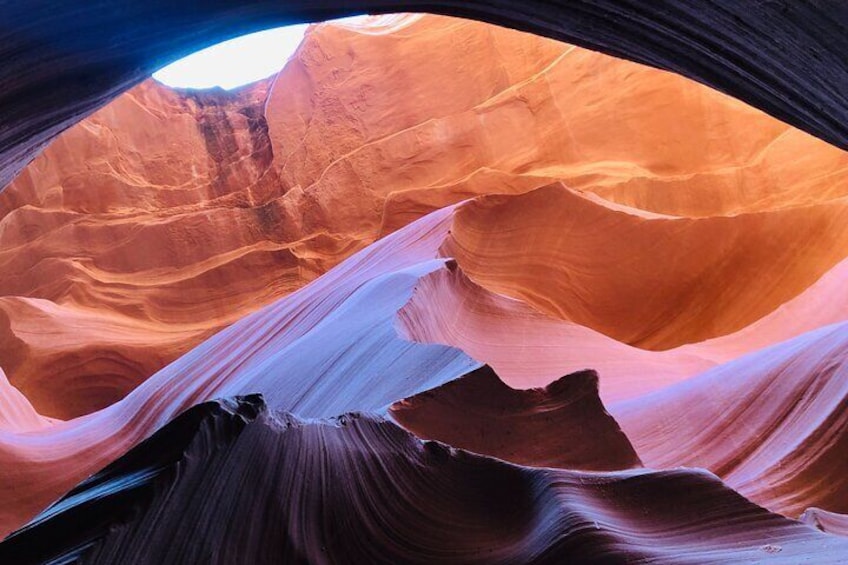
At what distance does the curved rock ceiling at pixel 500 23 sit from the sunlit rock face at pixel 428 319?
1.17 metres

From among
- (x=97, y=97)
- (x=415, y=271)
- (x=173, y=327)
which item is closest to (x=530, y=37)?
(x=173, y=327)

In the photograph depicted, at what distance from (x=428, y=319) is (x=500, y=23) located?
3.11m

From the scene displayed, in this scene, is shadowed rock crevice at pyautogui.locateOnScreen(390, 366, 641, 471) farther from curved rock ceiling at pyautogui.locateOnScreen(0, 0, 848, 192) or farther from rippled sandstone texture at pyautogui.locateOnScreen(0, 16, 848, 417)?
rippled sandstone texture at pyautogui.locateOnScreen(0, 16, 848, 417)

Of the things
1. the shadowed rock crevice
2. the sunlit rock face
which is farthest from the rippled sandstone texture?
the shadowed rock crevice

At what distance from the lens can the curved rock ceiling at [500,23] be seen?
2.11 metres

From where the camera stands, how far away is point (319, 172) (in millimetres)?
13227

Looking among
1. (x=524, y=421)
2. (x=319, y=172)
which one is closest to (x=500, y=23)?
(x=524, y=421)

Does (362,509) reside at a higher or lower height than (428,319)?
lower

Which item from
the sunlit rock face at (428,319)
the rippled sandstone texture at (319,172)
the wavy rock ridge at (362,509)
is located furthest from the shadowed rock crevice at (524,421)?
the rippled sandstone texture at (319,172)

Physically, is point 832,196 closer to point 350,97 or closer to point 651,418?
point 651,418

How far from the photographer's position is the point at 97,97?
117 inches

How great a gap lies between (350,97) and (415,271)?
8.07 metres

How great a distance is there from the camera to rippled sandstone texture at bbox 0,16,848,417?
10461 mm

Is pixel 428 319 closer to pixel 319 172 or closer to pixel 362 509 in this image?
pixel 362 509
